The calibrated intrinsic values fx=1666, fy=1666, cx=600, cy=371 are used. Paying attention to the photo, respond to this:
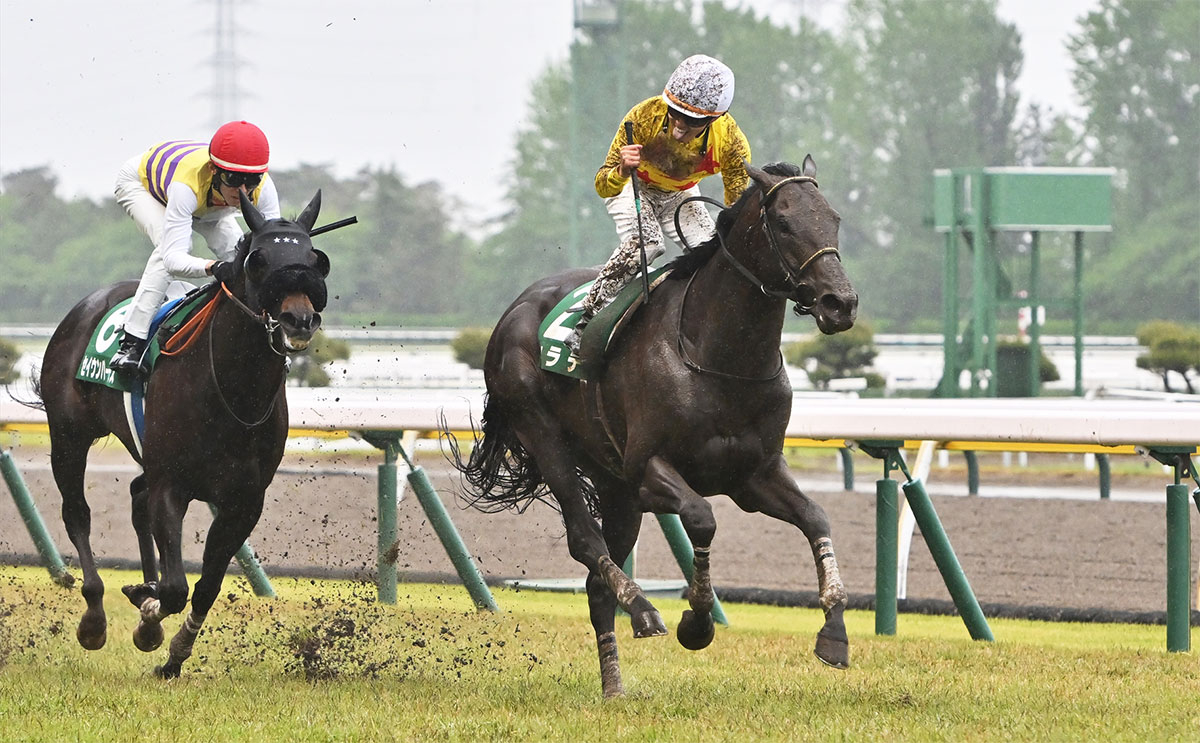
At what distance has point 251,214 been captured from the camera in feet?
17.8

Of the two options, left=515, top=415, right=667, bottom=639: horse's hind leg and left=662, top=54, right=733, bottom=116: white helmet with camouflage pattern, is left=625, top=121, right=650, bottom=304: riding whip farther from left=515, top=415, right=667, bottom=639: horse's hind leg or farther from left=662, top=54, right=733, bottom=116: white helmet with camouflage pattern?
left=515, top=415, right=667, bottom=639: horse's hind leg

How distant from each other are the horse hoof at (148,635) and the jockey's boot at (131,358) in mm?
891

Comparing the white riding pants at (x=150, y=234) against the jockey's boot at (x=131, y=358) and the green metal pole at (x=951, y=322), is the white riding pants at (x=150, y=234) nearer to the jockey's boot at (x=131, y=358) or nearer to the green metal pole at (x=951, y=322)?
the jockey's boot at (x=131, y=358)

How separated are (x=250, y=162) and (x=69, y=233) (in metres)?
13.2

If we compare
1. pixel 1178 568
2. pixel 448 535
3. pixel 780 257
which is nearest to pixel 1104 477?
pixel 1178 568

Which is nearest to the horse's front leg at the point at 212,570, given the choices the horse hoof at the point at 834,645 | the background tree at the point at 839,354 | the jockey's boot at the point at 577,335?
the jockey's boot at the point at 577,335

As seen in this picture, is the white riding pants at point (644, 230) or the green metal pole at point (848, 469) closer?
the white riding pants at point (644, 230)

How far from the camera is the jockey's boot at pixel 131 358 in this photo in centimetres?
588

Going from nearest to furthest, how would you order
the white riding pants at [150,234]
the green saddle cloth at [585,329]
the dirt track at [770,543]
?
1. the green saddle cloth at [585,329]
2. the white riding pants at [150,234]
3. the dirt track at [770,543]

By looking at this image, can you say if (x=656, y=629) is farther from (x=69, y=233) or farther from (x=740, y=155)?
(x=69, y=233)

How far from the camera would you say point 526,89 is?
22.1 m

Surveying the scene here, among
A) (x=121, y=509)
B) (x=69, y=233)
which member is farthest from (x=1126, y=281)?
(x=121, y=509)

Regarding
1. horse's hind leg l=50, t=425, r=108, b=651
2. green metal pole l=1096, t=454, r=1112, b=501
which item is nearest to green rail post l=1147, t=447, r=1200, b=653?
horse's hind leg l=50, t=425, r=108, b=651

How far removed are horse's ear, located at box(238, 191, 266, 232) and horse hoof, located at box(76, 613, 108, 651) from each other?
A: 1677 mm
